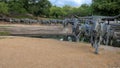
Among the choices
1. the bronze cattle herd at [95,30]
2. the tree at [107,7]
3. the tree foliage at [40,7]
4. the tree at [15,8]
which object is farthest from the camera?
the tree at [15,8]

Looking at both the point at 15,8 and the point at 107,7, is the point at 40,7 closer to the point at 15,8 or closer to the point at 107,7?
the point at 15,8

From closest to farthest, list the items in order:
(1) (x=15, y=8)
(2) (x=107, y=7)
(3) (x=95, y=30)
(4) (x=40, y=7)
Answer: (3) (x=95, y=30), (2) (x=107, y=7), (1) (x=15, y=8), (4) (x=40, y=7)

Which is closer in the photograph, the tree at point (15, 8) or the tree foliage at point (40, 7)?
the tree foliage at point (40, 7)

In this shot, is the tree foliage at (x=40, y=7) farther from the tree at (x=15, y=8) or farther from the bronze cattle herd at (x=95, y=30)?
the bronze cattle herd at (x=95, y=30)

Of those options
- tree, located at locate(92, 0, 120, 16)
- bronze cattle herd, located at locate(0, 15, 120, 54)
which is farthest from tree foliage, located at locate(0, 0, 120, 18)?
bronze cattle herd, located at locate(0, 15, 120, 54)

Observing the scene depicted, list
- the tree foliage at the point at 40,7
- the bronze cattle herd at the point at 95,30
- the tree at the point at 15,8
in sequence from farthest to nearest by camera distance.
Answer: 1. the tree at the point at 15,8
2. the tree foliage at the point at 40,7
3. the bronze cattle herd at the point at 95,30

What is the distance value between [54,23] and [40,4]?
28519mm

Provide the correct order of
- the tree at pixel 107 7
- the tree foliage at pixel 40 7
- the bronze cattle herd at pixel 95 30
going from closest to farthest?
the bronze cattle herd at pixel 95 30 < the tree at pixel 107 7 < the tree foliage at pixel 40 7

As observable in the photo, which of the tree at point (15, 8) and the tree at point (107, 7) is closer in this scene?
the tree at point (107, 7)

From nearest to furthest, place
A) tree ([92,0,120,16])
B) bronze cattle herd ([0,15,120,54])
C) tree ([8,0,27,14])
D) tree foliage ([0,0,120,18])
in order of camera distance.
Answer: bronze cattle herd ([0,15,120,54]), tree ([92,0,120,16]), tree foliage ([0,0,120,18]), tree ([8,0,27,14])

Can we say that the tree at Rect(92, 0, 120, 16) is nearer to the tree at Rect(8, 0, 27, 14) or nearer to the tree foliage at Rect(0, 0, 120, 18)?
the tree foliage at Rect(0, 0, 120, 18)

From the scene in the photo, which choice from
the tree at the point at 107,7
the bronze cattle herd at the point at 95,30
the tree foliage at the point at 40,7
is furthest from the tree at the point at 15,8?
the bronze cattle herd at the point at 95,30

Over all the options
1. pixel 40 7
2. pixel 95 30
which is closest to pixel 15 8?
pixel 40 7

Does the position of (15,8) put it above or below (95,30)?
above
